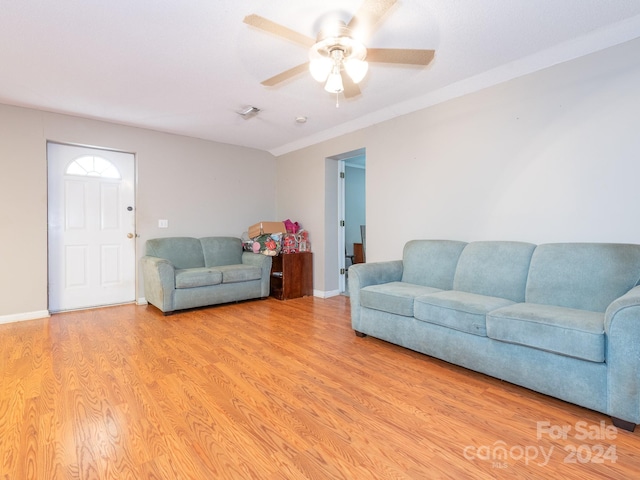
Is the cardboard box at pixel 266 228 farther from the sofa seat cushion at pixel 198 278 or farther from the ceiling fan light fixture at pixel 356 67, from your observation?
the ceiling fan light fixture at pixel 356 67

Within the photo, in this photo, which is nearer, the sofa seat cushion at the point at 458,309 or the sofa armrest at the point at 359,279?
the sofa seat cushion at the point at 458,309

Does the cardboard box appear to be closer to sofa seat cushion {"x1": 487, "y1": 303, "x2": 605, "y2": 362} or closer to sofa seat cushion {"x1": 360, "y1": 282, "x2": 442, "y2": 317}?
sofa seat cushion {"x1": 360, "y1": 282, "x2": 442, "y2": 317}

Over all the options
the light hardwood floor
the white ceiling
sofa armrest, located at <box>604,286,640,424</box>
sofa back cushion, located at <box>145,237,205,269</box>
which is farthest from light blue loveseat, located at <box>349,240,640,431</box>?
sofa back cushion, located at <box>145,237,205,269</box>

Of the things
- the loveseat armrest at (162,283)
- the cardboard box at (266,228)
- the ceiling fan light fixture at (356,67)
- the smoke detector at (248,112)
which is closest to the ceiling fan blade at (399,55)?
the ceiling fan light fixture at (356,67)

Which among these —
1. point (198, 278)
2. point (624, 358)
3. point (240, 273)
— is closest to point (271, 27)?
point (624, 358)

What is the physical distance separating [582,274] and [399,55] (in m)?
1.88

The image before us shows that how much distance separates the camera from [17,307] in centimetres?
360

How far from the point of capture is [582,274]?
2.21m

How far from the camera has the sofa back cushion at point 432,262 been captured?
9.80 ft

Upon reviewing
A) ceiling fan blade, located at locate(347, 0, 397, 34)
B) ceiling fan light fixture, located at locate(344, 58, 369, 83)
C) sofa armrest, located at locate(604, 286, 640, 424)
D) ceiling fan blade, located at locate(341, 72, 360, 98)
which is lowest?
sofa armrest, located at locate(604, 286, 640, 424)

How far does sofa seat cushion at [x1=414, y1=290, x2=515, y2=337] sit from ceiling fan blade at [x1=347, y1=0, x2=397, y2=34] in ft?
6.06

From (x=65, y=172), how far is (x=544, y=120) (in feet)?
16.5

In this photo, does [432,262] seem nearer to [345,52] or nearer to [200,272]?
[345,52]

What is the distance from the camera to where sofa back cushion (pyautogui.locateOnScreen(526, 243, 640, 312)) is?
2.07 m
